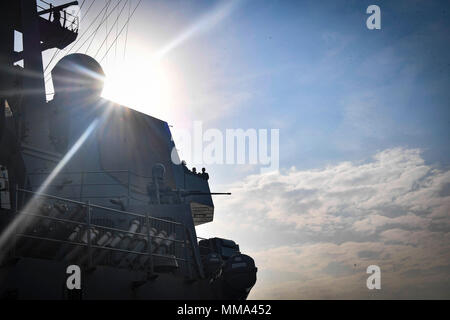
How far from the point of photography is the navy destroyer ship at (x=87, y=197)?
6789mm

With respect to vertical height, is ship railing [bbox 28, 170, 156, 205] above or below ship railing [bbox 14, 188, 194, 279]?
above

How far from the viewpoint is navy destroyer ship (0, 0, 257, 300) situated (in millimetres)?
6789

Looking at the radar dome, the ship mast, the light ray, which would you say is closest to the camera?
the light ray

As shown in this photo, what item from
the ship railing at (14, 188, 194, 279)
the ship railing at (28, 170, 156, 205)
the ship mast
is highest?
the ship mast

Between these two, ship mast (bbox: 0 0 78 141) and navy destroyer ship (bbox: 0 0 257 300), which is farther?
ship mast (bbox: 0 0 78 141)

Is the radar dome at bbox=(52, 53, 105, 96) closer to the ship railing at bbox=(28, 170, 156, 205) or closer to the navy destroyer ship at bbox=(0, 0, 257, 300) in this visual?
the navy destroyer ship at bbox=(0, 0, 257, 300)

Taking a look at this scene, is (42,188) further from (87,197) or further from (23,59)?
(23,59)

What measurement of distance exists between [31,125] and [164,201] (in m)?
3.39

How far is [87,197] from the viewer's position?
35.7 feet

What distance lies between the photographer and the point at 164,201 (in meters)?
11.6

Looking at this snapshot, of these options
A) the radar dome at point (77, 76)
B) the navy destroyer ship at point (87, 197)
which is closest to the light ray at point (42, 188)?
the navy destroyer ship at point (87, 197)

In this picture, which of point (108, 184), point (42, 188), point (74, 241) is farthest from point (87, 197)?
point (74, 241)

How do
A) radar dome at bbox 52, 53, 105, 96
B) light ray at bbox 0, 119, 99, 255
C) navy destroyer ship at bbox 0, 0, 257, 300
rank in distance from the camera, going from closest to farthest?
1. light ray at bbox 0, 119, 99, 255
2. navy destroyer ship at bbox 0, 0, 257, 300
3. radar dome at bbox 52, 53, 105, 96

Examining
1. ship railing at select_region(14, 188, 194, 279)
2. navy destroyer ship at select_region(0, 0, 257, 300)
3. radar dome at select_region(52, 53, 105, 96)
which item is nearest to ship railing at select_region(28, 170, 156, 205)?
navy destroyer ship at select_region(0, 0, 257, 300)
